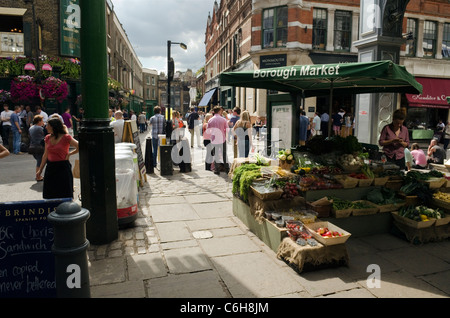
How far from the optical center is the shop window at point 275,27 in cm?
2145

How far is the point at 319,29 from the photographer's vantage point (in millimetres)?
21766

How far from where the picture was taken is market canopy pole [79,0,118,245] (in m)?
4.28

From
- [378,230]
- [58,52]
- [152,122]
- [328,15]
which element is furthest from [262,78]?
[328,15]

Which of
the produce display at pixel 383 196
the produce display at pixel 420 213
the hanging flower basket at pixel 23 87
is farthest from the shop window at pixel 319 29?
the produce display at pixel 420 213

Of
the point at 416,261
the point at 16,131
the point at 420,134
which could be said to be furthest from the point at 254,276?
the point at 420,134

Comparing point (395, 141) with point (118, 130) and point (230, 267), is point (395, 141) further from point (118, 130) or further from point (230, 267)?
point (118, 130)

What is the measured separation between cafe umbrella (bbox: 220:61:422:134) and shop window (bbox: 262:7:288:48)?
15131 millimetres

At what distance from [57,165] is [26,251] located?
236cm

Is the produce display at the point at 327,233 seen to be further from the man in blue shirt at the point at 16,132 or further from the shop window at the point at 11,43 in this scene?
the shop window at the point at 11,43

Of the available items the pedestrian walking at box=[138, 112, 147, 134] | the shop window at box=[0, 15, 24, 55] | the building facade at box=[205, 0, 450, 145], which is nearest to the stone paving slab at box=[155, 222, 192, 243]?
the building facade at box=[205, 0, 450, 145]

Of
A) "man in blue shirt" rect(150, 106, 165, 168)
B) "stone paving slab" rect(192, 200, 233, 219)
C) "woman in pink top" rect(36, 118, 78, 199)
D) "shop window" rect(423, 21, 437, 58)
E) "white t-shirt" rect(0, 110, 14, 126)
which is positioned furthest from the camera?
"shop window" rect(423, 21, 437, 58)

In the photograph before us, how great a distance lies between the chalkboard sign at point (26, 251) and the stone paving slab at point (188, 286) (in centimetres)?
97

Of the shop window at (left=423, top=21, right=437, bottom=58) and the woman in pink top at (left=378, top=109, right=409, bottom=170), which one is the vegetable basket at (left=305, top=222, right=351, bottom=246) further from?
the shop window at (left=423, top=21, right=437, bottom=58)
